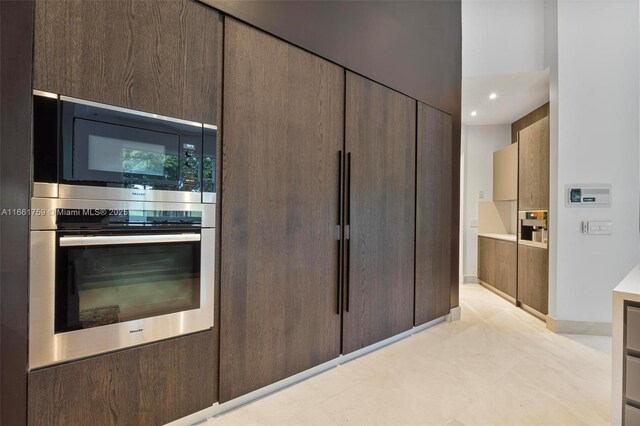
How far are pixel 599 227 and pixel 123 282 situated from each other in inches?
159

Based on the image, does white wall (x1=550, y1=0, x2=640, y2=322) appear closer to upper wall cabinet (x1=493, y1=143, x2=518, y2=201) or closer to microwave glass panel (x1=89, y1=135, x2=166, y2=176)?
upper wall cabinet (x1=493, y1=143, x2=518, y2=201)

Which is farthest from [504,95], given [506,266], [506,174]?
[506,266]

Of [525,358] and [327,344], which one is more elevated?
[327,344]

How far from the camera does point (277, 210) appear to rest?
77.5 inches

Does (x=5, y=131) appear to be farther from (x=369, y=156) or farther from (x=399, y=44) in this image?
(x=399, y=44)

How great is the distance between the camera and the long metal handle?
1.32 metres

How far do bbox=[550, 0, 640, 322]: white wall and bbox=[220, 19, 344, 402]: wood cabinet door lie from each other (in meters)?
2.51

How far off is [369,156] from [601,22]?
2.87 m

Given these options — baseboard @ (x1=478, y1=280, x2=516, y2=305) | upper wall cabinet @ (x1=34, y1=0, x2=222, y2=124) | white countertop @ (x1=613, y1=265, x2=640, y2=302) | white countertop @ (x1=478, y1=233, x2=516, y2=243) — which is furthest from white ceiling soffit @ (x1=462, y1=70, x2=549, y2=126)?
upper wall cabinet @ (x1=34, y1=0, x2=222, y2=124)

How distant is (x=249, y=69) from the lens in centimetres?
184

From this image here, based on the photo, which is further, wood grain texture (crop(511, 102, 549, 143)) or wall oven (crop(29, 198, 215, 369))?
wood grain texture (crop(511, 102, 549, 143))

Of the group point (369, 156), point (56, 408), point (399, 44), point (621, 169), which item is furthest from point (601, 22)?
point (56, 408)

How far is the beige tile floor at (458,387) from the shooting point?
1793 millimetres

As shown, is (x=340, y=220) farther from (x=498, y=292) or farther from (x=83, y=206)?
(x=498, y=292)
